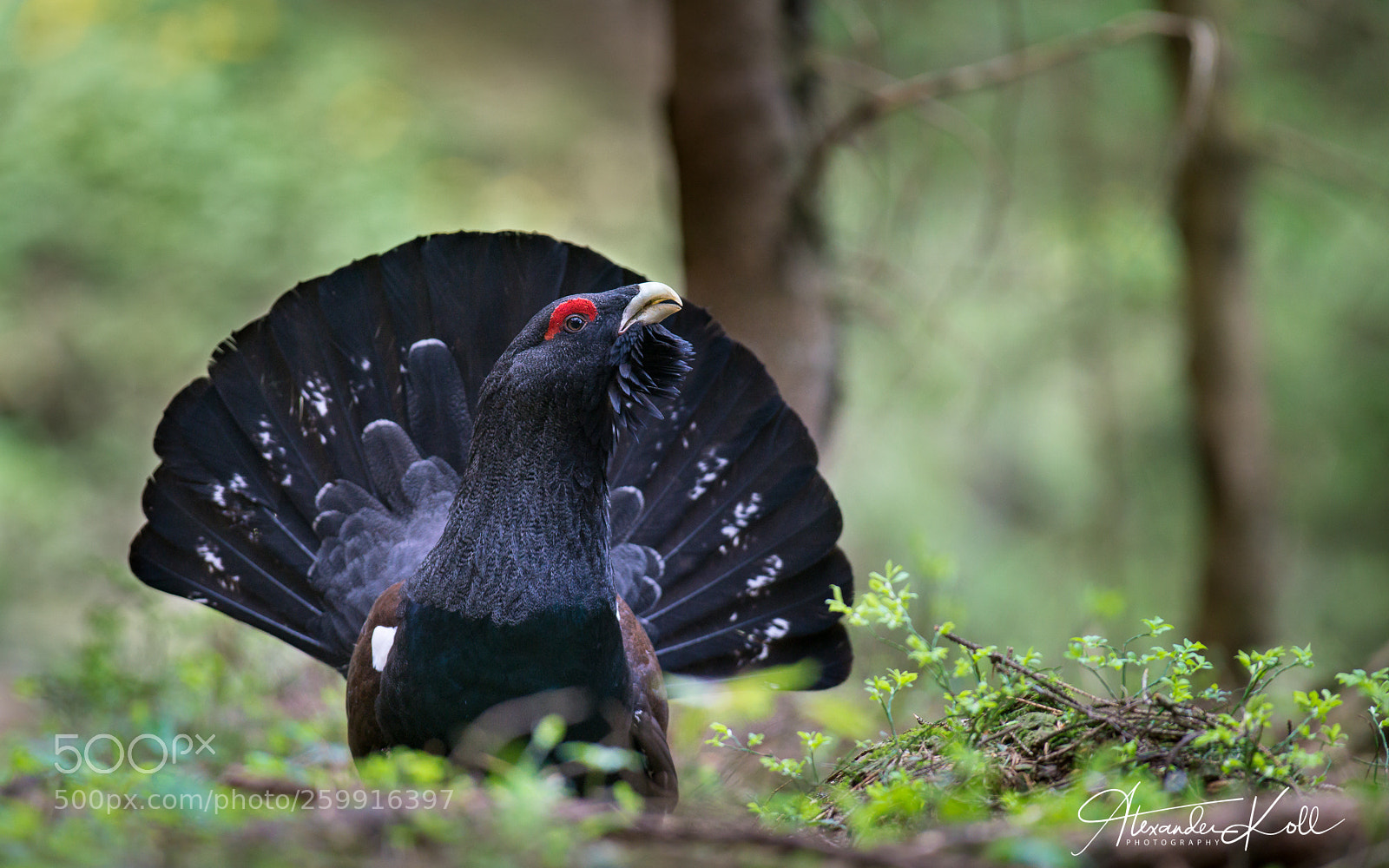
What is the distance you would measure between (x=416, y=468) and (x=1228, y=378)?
169 inches

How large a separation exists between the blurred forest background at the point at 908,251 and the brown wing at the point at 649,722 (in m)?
1.39

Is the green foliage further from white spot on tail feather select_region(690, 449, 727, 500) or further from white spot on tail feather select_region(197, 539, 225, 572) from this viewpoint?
white spot on tail feather select_region(197, 539, 225, 572)

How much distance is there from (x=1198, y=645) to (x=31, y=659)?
377 inches

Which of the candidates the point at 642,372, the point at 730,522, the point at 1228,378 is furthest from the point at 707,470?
the point at 1228,378

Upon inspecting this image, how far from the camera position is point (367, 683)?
2.90m

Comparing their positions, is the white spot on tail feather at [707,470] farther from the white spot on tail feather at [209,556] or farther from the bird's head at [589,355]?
the white spot on tail feather at [209,556]

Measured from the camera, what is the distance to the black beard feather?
283 centimetres

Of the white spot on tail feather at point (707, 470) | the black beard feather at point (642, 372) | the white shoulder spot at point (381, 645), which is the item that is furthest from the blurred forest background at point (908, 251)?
the white shoulder spot at point (381, 645)

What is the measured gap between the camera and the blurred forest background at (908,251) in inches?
235

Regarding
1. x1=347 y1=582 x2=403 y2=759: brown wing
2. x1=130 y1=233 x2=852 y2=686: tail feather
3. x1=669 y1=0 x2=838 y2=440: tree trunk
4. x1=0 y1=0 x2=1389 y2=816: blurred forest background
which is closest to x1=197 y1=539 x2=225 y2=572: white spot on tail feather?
x1=130 y1=233 x2=852 y2=686: tail feather

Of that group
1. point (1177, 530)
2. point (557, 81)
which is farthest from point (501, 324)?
point (557, 81)

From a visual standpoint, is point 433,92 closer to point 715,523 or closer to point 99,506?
point 99,506
